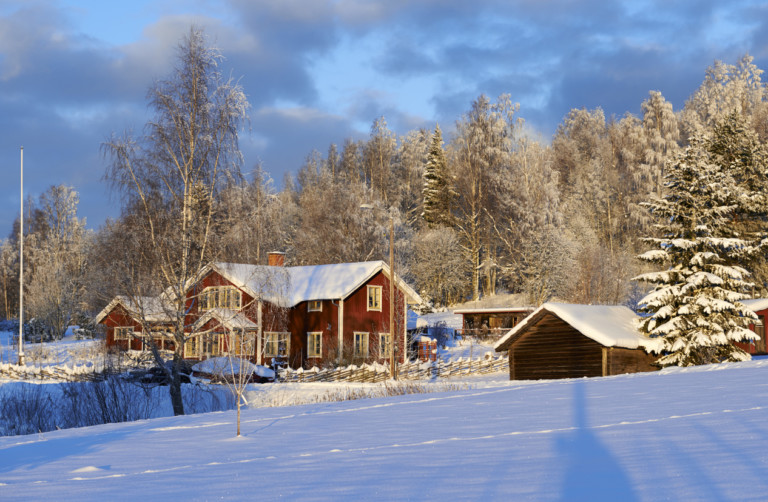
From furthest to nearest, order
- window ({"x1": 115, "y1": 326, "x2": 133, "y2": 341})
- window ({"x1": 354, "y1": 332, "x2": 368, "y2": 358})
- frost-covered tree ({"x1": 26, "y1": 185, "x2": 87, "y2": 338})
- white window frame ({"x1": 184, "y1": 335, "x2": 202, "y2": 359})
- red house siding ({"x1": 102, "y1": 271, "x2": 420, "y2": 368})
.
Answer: frost-covered tree ({"x1": 26, "y1": 185, "x2": 87, "y2": 338}) < window ({"x1": 354, "y1": 332, "x2": 368, "y2": 358}) < red house siding ({"x1": 102, "y1": 271, "x2": 420, "y2": 368}) < white window frame ({"x1": 184, "y1": 335, "x2": 202, "y2": 359}) < window ({"x1": 115, "y1": 326, "x2": 133, "y2": 341})

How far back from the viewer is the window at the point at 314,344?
47094mm

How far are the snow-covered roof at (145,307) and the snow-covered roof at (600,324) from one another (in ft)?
54.1

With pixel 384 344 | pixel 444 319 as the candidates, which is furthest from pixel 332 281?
pixel 444 319

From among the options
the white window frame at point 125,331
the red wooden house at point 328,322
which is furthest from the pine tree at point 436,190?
the white window frame at point 125,331

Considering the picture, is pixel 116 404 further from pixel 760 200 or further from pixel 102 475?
pixel 760 200

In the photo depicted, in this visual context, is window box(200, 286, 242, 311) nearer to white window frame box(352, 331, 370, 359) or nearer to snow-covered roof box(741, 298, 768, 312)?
white window frame box(352, 331, 370, 359)

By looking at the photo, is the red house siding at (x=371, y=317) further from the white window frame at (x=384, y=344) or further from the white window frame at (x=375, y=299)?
→ the white window frame at (x=384, y=344)

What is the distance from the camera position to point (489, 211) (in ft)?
229

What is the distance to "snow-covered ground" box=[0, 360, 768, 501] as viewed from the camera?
7.57 metres

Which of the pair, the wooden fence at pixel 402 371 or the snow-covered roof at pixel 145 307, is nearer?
the snow-covered roof at pixel 145 307

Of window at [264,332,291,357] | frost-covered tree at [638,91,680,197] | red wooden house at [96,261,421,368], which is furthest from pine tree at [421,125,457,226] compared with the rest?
window at [264,332,291,357]

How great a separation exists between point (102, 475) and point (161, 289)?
561 inches

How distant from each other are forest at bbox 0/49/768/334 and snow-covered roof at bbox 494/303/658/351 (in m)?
16.7

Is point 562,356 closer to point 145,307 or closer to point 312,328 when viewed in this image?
point 312,328
